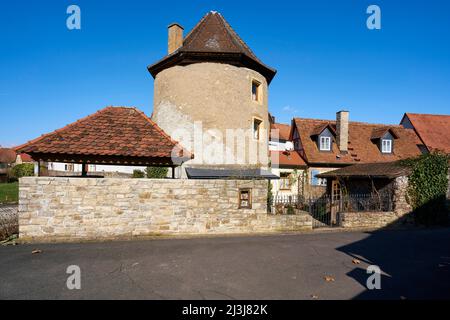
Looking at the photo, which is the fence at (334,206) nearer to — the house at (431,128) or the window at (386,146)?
the window at (386,146)

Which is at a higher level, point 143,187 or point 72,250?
point 143,187

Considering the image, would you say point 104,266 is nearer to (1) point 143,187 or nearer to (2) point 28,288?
(2) point 28,288

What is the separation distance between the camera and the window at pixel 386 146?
23266mm

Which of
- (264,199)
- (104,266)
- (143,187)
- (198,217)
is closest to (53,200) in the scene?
(143,187)

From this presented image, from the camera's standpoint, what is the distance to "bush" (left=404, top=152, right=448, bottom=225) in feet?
42.1

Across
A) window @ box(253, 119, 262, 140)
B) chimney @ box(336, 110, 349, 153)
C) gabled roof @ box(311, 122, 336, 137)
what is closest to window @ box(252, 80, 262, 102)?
window @ box(253, 119, 262, 140)

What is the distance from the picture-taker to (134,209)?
30.8ft

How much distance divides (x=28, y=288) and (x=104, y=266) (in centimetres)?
156

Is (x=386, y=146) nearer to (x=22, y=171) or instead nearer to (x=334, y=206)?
(x=334, y=206)

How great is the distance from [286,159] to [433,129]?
58.0ft

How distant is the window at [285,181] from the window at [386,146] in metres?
9.23

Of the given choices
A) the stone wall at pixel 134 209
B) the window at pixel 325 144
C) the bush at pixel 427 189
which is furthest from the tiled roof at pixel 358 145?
the stone wall at pixel 134 209

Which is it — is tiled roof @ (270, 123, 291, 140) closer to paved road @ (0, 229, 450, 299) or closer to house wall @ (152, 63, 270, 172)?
house wall @ (152, 63, 270, 172)
